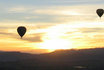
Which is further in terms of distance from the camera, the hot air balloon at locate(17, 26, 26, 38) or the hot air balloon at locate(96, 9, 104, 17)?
the hot air balloon at locate(17, 26, 26, 38)

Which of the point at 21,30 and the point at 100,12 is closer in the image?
the point at 100,12

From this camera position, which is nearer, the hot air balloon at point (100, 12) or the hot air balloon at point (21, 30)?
the hot air balloon at point (100, 12)

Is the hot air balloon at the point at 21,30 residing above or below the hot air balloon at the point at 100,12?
below

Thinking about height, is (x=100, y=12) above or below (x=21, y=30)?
above

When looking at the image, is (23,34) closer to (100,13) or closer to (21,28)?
(21,28)

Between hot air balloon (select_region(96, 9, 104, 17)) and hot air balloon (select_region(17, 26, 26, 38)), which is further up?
hot air balloon (select_region(96, 9, 104, 17))

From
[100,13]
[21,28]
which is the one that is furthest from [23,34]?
[100,13]
